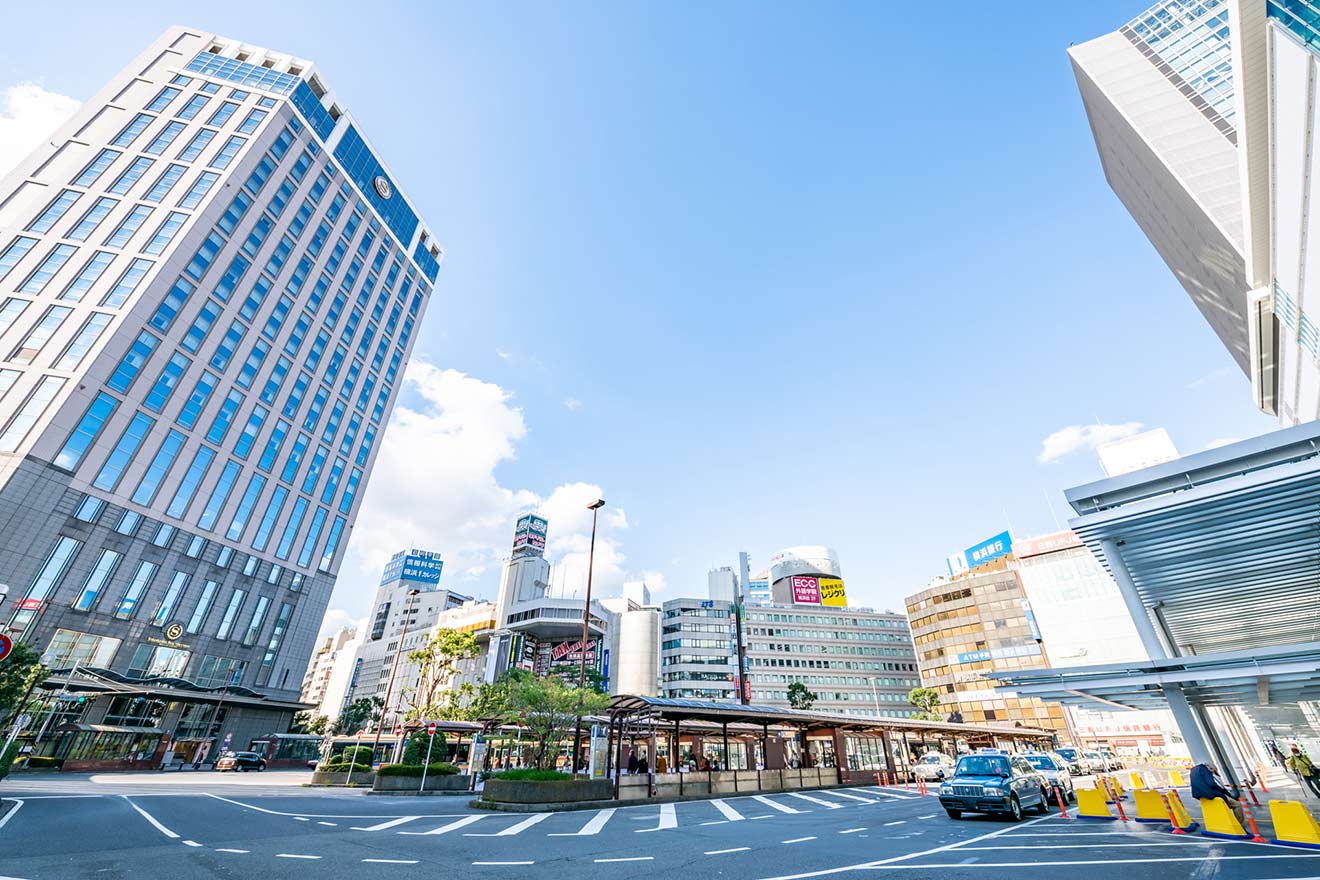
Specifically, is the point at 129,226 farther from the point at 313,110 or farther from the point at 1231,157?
the point at 1231,157

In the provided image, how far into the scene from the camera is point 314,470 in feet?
195

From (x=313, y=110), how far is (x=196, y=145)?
15.7 metres

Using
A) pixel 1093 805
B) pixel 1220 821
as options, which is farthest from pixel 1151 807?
pixel 1220 821

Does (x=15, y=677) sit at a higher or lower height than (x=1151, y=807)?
higher

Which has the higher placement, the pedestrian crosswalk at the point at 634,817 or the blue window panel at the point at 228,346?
the blue window panel at the point at 228,346

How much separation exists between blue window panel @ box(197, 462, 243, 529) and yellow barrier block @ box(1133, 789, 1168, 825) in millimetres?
63320

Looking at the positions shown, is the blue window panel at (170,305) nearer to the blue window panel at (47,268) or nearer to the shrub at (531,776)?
the blue window panel at (47,268)

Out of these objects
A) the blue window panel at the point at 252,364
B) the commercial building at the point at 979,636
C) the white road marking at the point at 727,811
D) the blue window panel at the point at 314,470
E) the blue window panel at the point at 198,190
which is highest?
the blue window panel at the point at 198,190

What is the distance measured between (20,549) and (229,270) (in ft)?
94.8

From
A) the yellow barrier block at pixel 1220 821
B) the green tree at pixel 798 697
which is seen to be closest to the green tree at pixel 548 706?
the yellow barrier block at pixel 1220 821

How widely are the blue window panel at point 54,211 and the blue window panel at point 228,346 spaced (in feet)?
47.6

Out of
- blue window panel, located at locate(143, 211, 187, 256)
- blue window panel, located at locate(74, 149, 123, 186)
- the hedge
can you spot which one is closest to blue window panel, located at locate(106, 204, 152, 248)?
blue window panel, located at locate(143, 211, 187, 256)

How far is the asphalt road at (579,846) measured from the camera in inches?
307

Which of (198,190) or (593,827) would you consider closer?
(593,827)
